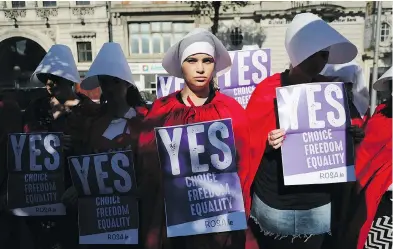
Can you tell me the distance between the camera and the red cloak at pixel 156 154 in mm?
2283

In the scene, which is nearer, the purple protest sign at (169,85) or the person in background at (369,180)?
the person in background at (369,180)

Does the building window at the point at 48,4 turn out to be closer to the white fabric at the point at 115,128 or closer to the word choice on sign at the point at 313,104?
the white fabric at the point at 115,128

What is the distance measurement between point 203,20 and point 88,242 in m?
25.1

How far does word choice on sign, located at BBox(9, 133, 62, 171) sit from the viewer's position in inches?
107

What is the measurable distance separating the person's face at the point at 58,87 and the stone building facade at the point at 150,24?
74.3ft

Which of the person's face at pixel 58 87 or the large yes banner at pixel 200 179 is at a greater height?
the person's face at pixel 58 87

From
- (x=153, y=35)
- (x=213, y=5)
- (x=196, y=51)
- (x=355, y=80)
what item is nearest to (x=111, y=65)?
(x=196, y=51)

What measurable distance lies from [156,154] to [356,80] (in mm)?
2373

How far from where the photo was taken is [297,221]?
7.82 feet

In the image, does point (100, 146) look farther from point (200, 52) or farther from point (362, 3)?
point (362, 3)

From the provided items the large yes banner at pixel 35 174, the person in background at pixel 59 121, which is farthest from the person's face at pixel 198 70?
the large yes banner at pixel 35 174

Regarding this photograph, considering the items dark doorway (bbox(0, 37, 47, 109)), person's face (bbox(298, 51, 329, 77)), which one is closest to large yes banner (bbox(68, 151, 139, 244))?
person's face (bbox(298, 51, 329, 77))

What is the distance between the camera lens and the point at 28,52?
95.5 ft

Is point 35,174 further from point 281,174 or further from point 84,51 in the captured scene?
point 84,51
